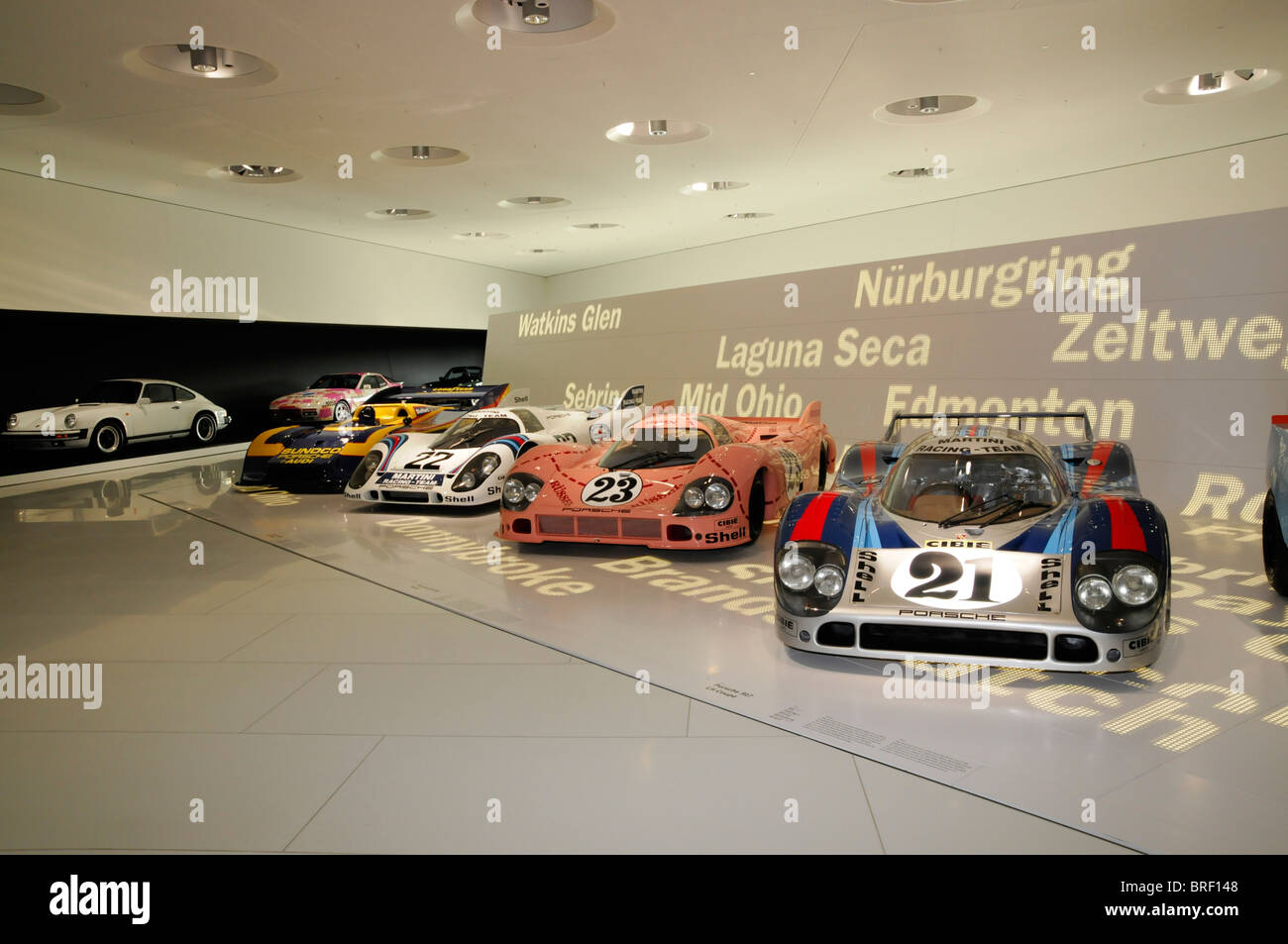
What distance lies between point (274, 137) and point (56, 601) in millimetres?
5692

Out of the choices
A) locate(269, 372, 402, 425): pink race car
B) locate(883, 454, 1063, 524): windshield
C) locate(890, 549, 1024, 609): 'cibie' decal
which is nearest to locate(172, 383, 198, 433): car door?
locate(269, 372, 402, 425): pink race car


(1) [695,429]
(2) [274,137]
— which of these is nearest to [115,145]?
(2) [274,137]

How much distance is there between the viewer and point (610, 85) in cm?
721

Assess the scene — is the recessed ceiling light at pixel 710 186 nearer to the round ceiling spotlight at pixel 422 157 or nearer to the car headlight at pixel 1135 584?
the round ceiling spotlight at pixel 422 157

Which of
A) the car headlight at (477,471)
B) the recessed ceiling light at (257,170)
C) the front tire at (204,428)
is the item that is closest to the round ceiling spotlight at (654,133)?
the car headlight at (477,471)

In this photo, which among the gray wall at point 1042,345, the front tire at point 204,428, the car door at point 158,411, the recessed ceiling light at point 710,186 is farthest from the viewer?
the front tire at point 204,428

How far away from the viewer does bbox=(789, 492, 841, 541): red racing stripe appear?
11.5ft

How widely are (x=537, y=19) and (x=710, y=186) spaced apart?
5.70 meters

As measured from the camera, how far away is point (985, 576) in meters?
3.18

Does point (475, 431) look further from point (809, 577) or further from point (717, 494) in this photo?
point (809, 577)

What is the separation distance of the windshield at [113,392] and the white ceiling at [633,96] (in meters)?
1.98

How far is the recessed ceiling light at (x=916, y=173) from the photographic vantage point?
10676 mm

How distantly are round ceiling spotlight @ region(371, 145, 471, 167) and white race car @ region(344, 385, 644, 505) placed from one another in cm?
349
